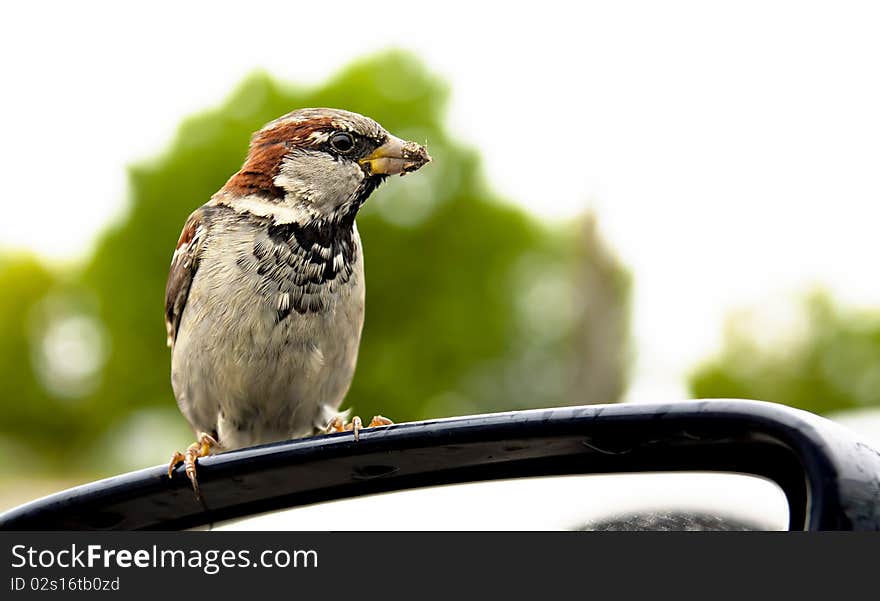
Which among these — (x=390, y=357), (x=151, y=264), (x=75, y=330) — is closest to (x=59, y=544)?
(x=390, y=357)

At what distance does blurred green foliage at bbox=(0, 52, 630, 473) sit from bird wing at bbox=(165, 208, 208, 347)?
64.3 ft

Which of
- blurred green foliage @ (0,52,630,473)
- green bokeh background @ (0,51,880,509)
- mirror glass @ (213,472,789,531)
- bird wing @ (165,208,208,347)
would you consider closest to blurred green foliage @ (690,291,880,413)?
green bokeh background @ (0,51,880,509)

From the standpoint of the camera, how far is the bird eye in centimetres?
345

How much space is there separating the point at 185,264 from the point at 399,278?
24107 mm

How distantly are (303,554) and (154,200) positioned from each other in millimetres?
27165

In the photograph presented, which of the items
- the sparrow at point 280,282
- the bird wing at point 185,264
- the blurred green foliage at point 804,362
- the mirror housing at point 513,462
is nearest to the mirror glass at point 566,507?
the mirror housing at point 513,462

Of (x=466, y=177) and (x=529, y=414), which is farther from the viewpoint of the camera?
(x=466, y=177)

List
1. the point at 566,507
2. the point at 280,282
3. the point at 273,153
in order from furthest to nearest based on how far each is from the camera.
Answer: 1. the point at 273,153
2. the point at 280,282
3. the point at 566,507

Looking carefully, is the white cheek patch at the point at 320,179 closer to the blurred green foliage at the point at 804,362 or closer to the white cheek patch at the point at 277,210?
the white cheek patch at the point at 277,210

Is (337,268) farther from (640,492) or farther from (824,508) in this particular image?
(824,508)

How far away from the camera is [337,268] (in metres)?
3.36

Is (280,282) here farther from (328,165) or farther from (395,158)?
(395,158)

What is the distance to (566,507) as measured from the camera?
1.82 meters

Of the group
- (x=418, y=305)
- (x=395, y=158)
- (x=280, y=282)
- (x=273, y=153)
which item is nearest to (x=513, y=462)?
(x=280, y=282)
